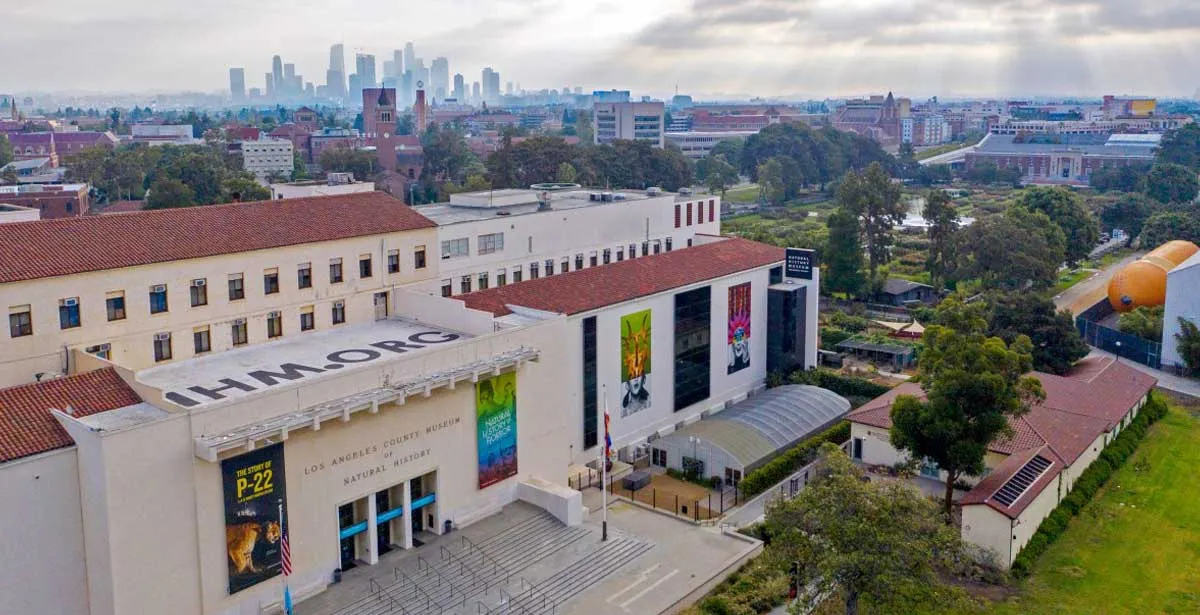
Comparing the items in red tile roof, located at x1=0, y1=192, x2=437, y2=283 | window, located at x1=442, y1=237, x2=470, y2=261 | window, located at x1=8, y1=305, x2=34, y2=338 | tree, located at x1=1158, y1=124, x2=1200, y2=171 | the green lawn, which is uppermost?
tree, located at x1=1158, y1=124, x2=1200, y2=171

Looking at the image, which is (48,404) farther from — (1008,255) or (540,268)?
(1008,255)

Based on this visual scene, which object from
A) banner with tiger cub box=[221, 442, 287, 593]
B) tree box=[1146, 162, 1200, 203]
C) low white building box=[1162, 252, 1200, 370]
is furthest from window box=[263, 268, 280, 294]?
tree box=[1146, 162, 1200, 203]

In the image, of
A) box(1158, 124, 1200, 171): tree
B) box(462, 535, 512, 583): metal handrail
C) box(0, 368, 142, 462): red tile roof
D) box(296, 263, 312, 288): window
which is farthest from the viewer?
box(1158, 124, 1200, 171): tree

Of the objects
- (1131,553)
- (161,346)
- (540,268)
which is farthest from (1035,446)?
(161,346)

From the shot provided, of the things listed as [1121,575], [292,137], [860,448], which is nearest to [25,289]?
[860,448]

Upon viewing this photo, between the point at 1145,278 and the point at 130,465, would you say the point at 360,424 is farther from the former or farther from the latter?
the point at 1145,278

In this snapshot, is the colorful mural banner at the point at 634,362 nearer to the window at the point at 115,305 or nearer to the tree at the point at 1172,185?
the window at the point at 115,305

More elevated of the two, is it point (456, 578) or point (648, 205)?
point (648, 205)

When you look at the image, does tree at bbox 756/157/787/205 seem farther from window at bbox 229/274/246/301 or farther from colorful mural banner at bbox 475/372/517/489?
window at bbox 229/274/246/301
